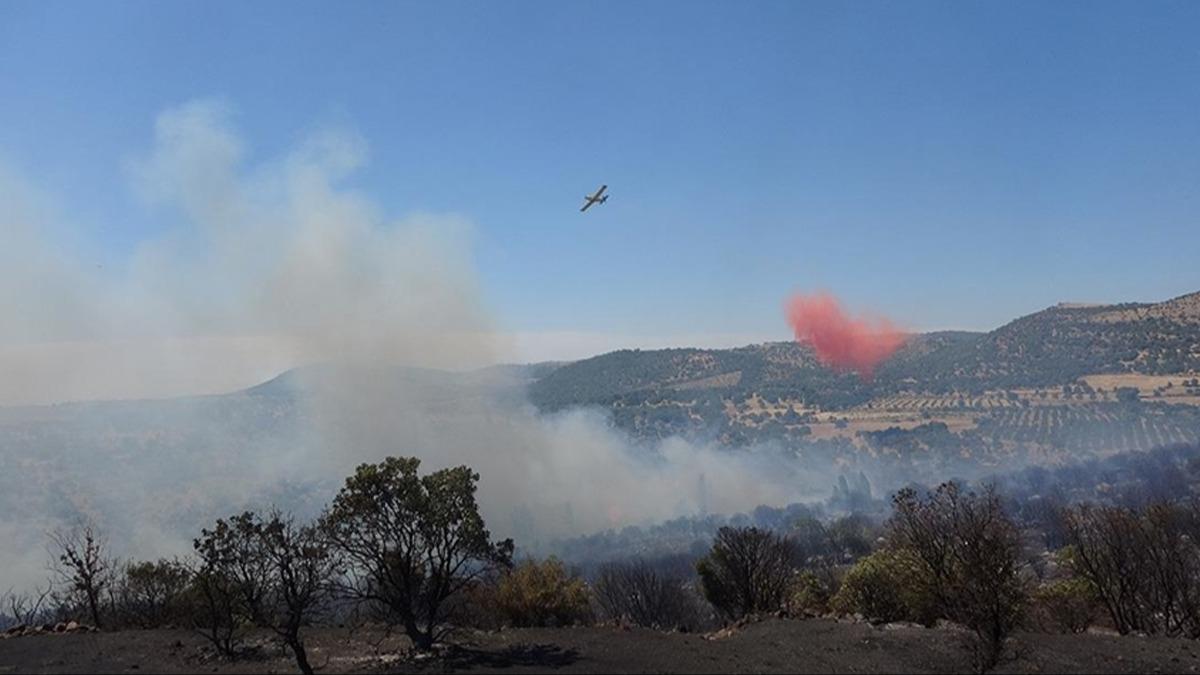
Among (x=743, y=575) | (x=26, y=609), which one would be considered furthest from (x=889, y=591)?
(x=26, y=609)

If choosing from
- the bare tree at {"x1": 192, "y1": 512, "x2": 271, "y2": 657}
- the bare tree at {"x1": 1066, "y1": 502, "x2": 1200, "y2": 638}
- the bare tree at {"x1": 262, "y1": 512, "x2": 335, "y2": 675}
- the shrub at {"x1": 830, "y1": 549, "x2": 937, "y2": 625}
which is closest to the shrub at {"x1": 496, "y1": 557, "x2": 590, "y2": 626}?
the bare tree at {"x1": 262, "y1": 512, "x2": 335, "y2": 675}

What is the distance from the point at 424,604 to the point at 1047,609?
35.9 m

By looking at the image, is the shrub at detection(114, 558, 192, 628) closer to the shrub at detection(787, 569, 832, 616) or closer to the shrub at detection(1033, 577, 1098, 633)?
the shrub at detection(787, 569, 832, 616)

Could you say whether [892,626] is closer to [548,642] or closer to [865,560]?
[865,560]

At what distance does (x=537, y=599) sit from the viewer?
123 ft

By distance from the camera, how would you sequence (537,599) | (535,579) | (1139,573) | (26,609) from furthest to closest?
(26,609) < (1139,573) < (535,579) < (537,599)

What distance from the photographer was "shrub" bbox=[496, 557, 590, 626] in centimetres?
3762

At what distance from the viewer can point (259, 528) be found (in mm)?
27484

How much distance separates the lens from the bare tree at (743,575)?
144ft

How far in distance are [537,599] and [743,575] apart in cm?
1388

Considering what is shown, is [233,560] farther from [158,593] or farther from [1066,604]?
[1066,604]

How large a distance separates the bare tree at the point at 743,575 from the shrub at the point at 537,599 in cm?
1005

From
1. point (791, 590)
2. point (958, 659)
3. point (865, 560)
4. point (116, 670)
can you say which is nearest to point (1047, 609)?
point (865, 560)

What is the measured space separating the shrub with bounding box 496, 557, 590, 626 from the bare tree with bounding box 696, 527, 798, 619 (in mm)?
10050
